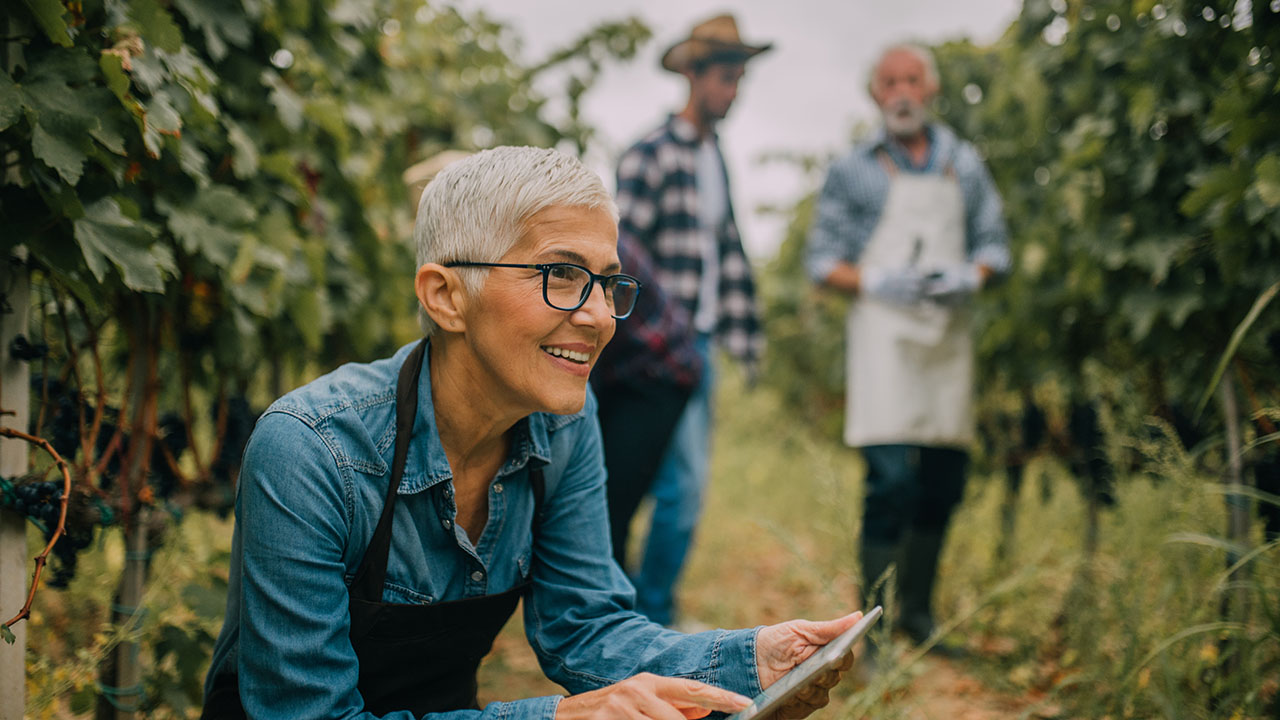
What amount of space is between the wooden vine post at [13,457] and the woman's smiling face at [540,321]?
0.85 meters

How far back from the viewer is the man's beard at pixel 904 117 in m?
3.37

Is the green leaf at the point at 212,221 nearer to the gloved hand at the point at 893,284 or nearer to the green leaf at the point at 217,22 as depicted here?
the green leaf at the point at 217,22

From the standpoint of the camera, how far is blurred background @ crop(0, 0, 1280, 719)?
166cm

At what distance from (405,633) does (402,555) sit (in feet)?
0.41

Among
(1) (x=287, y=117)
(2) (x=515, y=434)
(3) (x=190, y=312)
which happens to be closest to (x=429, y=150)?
(1) (x=287, y=117)

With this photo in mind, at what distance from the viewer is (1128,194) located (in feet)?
9.66

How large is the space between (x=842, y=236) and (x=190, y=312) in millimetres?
2237

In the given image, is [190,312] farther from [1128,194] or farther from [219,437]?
[1128,194]

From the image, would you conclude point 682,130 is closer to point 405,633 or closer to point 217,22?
point 217,22

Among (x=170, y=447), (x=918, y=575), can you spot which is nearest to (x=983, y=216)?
(x=918, y=575)

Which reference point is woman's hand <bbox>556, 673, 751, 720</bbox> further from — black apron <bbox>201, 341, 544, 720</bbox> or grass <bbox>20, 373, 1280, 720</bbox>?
grass <bbox>20, 373, 1280, 720</bbox>

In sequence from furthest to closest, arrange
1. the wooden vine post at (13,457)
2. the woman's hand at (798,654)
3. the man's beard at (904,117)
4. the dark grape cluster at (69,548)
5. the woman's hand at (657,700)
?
the man's beard at (904,117), the dark grape cluster at (69,548), the wooden vine post at (13,457), the woman's hand at (798,654), the woman's hand at (657,700)

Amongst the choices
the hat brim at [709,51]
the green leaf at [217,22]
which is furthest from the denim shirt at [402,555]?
the hat brim at [709,51]

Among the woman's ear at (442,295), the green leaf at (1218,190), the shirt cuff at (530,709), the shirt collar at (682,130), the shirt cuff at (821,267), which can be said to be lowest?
the shirt cuff at (530,709)
